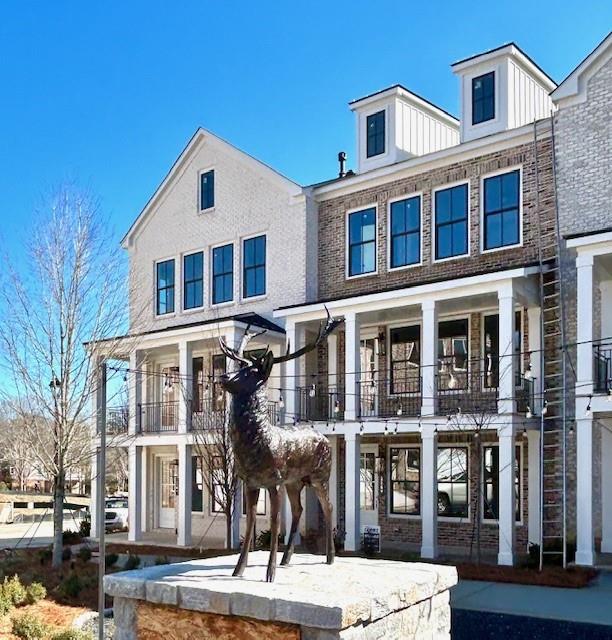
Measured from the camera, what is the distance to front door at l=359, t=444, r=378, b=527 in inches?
827

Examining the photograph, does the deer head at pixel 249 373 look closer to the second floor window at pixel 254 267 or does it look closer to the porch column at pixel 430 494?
the porch column at pixel 430 494

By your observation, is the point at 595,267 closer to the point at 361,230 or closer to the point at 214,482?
the point at 361,230

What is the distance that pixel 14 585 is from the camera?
12.5 meters

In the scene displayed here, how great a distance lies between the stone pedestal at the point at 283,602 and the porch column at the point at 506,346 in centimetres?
896

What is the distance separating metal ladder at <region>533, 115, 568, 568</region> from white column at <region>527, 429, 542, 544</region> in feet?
0.85

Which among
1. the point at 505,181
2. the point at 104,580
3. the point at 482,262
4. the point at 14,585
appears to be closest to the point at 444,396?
the point at 482,262

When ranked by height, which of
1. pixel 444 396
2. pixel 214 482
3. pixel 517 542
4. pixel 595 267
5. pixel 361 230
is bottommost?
pixel 517 542

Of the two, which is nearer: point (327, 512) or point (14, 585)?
point (327, 512)

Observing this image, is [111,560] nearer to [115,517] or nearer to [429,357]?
[429,357]

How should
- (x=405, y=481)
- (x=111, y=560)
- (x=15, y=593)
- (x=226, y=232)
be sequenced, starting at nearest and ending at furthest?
(x=15, y=593)
(x=111, y=560)
(x=405, y=481)
(x=226, y=232)

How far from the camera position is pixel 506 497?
1608 cm

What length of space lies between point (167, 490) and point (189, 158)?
36.7 ft

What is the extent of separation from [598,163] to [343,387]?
8.43m

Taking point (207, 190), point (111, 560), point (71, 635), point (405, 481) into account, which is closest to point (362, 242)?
point (207, 190)
